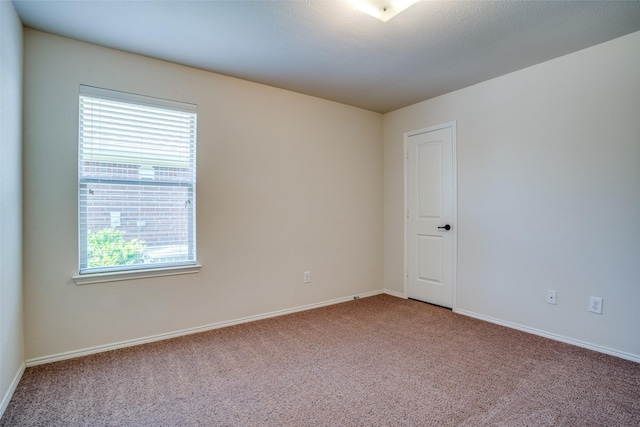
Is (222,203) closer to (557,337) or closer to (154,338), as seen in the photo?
(154,338)

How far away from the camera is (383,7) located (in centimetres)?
199

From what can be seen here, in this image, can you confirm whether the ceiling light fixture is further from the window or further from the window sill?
the window sill

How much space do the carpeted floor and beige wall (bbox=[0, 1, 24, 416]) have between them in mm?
228

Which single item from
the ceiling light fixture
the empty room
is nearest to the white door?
the empty room

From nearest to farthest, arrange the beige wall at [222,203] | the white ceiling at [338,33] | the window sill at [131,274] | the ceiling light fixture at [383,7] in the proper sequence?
1. the ceiling light fixture at [383,7]
2. the white ceiling at [338,33]
3. the beige wall at [222,203]
4. the window sill at [131,274]

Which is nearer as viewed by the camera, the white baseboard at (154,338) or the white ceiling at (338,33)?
the white ceiling at (338,33)

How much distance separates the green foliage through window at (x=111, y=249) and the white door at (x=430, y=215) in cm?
296

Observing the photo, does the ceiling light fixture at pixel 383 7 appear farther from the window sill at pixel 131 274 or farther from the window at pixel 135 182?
the window sill at pixel 131 274

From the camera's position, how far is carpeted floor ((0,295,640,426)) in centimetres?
173

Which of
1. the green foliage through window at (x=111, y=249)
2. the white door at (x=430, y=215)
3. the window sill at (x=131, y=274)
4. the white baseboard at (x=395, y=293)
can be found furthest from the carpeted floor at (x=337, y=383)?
the white baseboard at (x=395, y=293)

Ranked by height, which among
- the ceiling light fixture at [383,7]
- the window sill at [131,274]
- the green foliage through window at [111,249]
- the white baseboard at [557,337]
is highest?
the ceiling light fixture at [383,7]

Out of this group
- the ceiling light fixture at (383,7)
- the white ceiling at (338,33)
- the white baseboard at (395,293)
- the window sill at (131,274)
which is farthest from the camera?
the white baseboard at (395,293)

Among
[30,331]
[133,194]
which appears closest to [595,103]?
[133,194]

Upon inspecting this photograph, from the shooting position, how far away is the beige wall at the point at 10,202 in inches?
71.1
